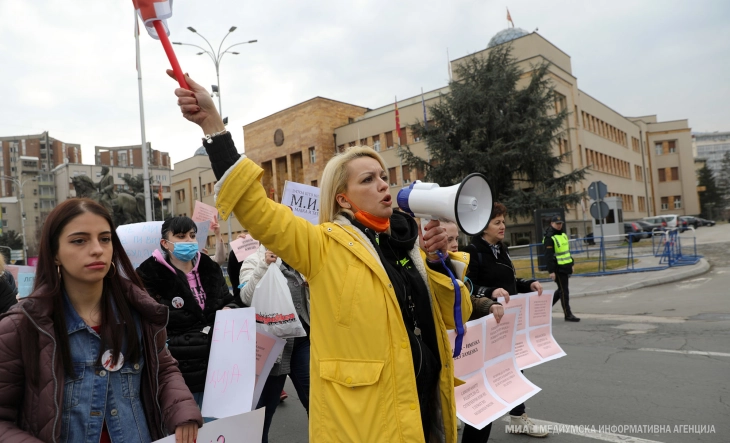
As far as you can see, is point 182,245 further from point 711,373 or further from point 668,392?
point 711,373

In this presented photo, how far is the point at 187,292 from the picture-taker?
11.1ft

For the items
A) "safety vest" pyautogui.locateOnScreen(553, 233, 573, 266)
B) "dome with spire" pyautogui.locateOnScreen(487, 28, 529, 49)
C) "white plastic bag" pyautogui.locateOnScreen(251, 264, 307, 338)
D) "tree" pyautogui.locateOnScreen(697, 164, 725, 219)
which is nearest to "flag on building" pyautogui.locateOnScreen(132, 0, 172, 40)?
"white plastic bag" pyautogui.locateOnScreen(251, 264, 307, 338)

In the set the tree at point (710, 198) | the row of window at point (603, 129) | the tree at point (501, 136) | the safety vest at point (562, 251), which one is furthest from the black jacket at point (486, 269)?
the tree at point (710, 198)

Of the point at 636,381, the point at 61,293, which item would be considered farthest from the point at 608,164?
the point at 61,293

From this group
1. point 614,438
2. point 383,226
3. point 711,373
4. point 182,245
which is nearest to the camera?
point 383,226

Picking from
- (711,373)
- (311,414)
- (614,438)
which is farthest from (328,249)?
(711,373)

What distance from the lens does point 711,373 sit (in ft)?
17.7

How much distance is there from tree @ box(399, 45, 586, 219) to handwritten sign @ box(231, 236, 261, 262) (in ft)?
72.2

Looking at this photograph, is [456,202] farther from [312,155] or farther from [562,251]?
[312,155]

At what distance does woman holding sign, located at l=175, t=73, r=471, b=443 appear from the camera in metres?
1.76

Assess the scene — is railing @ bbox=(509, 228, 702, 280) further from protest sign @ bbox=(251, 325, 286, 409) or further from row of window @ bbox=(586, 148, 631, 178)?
row of window @ bbox=(586, 148, 631, 178)

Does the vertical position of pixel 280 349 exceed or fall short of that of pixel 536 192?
it falls short

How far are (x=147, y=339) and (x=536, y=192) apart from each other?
26.9 m

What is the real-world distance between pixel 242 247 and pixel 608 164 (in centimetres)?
5104
